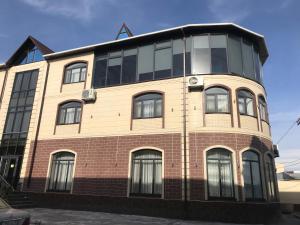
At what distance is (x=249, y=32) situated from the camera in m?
16.3

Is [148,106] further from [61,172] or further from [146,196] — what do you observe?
[61,172]

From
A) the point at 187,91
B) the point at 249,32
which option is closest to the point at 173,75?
the point at 187,91

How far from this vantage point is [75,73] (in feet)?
62.6

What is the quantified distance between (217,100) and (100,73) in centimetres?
828

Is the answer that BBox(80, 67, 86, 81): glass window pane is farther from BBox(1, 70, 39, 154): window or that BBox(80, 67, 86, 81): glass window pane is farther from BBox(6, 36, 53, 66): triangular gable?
BBox(6, 36, 53, 66): triangular gable

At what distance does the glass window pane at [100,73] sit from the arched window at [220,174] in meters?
8.71

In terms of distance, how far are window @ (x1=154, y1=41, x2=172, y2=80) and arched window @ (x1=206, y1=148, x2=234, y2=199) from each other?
562 centimetres

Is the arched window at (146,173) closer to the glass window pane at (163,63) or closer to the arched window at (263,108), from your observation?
the glass window pane at (163,63)

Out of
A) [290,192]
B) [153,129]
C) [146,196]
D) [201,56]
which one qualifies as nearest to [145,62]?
[201,56]

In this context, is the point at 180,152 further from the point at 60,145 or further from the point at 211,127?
the point at 60,145

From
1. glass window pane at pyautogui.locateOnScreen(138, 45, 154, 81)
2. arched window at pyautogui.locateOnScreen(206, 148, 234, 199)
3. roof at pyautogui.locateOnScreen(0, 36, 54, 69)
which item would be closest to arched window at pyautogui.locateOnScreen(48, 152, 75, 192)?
glass window pane at pyautogui.locateOnScreen(138, 45, 154, 81)

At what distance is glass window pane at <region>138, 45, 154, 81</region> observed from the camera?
1675 cm

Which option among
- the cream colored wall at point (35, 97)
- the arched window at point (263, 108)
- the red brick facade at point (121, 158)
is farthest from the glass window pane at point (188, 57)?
the cream colored wall at point (35, 97)

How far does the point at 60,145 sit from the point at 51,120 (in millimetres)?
2146
